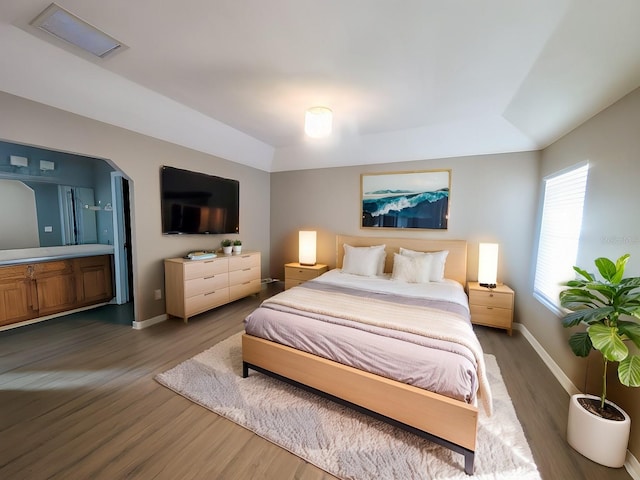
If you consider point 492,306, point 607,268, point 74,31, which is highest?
point 74,31

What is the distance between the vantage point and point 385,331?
5.89 feet

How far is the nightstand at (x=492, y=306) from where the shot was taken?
302 cm

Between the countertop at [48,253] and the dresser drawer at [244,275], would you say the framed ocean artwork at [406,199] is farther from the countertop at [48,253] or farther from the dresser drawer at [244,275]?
the countertop at [48,253]

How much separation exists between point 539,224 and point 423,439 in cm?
283

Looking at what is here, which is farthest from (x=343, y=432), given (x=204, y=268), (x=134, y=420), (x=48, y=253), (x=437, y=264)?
(x=48, y=253)

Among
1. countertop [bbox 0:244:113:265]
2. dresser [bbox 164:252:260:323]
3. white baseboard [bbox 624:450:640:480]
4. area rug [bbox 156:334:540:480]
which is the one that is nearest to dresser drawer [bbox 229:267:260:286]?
dresser [bbox 164:252:260:323]

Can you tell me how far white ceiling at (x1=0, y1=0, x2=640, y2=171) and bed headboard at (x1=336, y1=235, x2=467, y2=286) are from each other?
137 centimetres

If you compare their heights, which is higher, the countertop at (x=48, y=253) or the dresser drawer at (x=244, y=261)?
the countertop at (x=48, y=253)

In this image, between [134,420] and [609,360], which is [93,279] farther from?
[609,360]

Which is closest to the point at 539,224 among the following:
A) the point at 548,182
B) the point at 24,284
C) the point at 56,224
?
the point at 548,182

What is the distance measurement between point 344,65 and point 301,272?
3.00 m

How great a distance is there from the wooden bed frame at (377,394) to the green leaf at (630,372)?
0.72 meters

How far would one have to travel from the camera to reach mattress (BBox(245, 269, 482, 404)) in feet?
4.89

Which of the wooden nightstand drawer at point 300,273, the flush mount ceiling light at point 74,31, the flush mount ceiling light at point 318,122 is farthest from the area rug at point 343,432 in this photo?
the flush mount ceiling light at point 74,31
